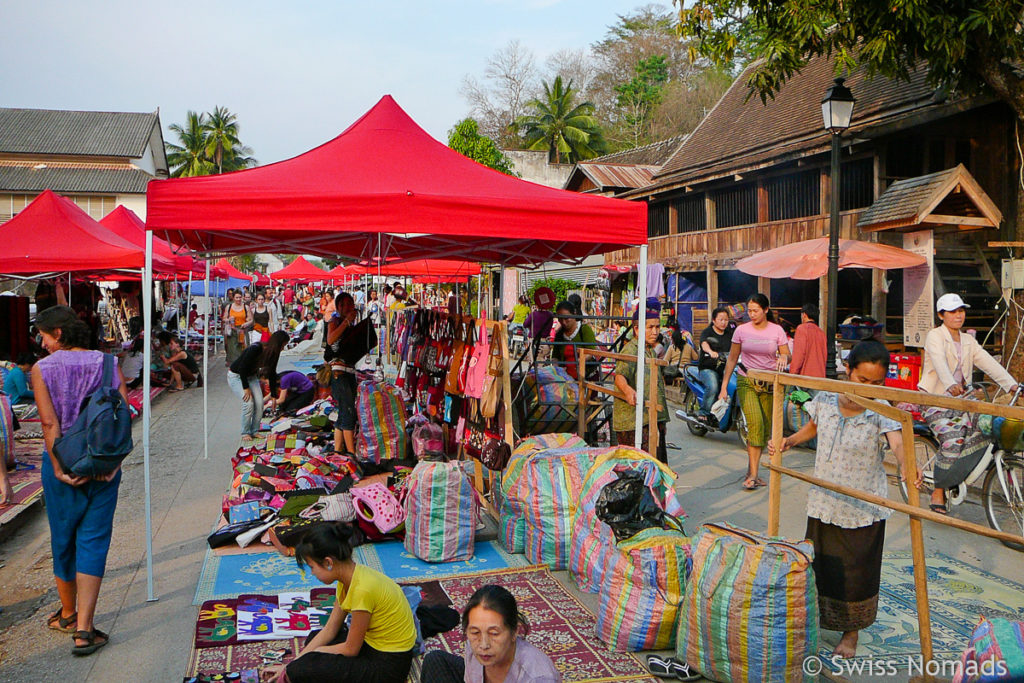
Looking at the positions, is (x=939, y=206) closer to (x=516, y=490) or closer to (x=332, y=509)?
(x=516, y=490)

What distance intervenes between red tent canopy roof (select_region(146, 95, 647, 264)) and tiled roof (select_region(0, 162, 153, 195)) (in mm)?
35555

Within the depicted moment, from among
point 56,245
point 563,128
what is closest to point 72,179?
point 563,128

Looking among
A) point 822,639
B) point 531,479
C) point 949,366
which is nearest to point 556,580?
point 531,479

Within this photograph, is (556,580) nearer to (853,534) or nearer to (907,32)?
(853,534)

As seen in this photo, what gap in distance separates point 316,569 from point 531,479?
87.1 inches

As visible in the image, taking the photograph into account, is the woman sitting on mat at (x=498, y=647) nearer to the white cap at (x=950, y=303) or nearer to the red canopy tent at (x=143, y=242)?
the white cap at (x=950, y=303)

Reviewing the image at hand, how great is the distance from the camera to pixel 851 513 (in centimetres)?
390

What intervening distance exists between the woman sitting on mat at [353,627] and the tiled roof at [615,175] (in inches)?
911

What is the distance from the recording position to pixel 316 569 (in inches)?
132

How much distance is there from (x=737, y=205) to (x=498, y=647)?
16.3m

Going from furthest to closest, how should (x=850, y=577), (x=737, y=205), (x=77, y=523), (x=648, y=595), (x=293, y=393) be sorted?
(x=737, y=205), (x=293, y=393), (x=77, y=523), (x=648, y=595), (x=850, y=577)

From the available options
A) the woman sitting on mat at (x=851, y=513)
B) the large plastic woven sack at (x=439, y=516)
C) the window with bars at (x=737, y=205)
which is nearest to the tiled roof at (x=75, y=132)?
the window with bars at (x=737, y=205)

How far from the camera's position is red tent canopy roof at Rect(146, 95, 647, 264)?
4.89 m

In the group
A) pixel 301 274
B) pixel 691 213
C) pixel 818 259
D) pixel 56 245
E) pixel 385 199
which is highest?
pixel 691 213
